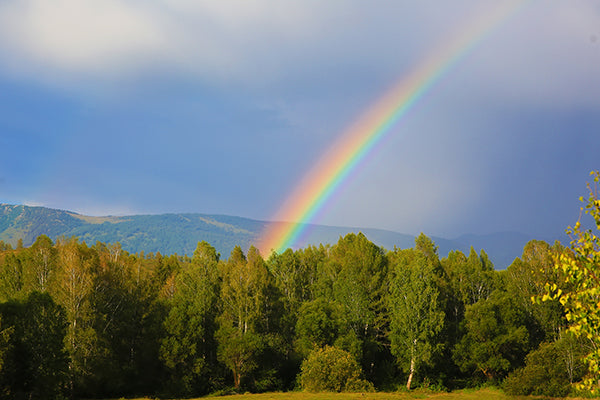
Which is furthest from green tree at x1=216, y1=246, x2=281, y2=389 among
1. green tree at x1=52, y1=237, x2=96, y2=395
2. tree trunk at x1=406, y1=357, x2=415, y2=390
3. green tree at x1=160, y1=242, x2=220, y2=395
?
tree trunk at x1=406, y1=357, x2=415, y2=390

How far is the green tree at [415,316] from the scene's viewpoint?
7162cm

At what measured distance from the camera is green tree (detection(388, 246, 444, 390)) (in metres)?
71.6

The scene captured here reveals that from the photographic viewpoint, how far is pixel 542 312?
79.7 metres

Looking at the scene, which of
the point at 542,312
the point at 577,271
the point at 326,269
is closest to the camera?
the point at 577,271

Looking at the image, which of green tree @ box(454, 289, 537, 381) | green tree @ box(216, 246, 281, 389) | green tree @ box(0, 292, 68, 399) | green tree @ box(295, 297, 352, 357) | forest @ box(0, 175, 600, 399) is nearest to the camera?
green tree @ box(0, 292, 68, 399)

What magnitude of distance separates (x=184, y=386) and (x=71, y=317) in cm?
1954

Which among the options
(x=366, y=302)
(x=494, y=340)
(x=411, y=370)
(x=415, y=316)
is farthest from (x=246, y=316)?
(x=494, y=340)

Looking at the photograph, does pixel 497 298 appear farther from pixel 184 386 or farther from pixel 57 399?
pixel 57 399

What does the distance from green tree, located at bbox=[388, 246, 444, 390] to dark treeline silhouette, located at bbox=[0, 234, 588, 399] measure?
0.64ft

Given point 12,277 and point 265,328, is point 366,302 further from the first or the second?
point 12,277

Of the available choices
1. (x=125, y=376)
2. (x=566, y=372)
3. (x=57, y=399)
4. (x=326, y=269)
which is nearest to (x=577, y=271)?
(x=57, y=399)

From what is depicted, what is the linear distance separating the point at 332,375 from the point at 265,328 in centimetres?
2370

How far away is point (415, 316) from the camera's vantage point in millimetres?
72750

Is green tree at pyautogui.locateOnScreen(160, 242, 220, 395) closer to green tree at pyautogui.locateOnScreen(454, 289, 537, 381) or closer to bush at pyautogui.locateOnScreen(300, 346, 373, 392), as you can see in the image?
bush at pyautogui.locateOnScreen(300, 346, 373, 392)
